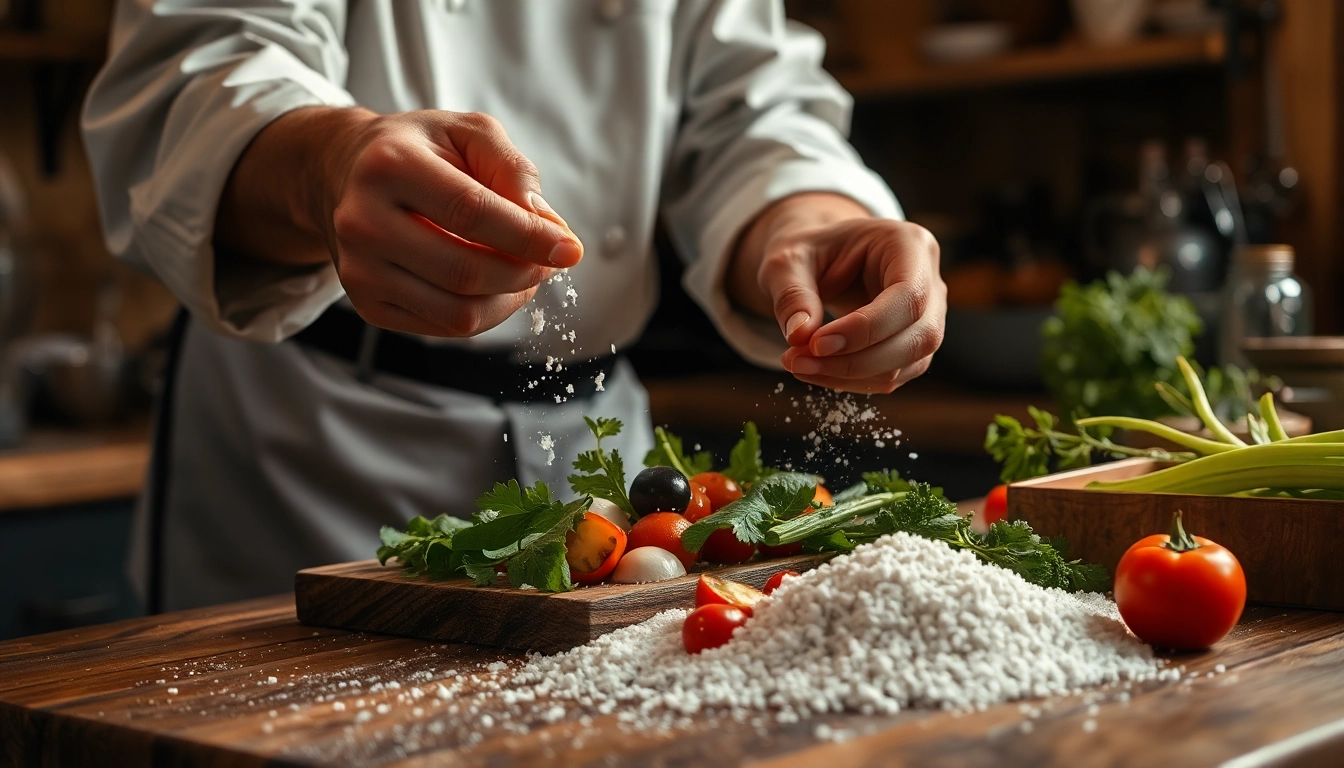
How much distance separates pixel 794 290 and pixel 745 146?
470 millimetres

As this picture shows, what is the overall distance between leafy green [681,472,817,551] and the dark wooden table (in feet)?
0.53

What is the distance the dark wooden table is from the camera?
65 cm

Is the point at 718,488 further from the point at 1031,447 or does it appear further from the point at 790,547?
the point at 1031,447

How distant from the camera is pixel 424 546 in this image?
1020 mm

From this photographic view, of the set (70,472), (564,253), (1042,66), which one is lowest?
(70,472)

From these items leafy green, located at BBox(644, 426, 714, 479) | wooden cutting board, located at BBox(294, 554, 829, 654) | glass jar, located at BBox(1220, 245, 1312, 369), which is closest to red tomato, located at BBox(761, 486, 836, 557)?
wooden cutting board, located at BBox(294, 554, 829, 654)

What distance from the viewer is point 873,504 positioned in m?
1.08

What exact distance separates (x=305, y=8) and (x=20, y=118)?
71.8 inches

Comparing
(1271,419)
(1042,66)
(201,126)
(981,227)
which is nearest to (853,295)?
(1271,419)

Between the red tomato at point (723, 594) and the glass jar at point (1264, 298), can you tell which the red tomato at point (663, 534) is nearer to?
the red tomato at point (723, 594)

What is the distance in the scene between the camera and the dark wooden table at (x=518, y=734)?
65cm

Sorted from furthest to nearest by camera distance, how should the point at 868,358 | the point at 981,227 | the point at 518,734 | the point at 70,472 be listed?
the point at 981,227 < the point at 70,472 < the point at 868,358 < the point at 518,734

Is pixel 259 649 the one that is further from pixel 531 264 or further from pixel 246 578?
pixel 246 578

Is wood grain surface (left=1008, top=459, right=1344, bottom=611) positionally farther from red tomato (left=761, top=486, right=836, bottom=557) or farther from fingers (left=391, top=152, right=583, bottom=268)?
fingers (left=391, top=152, right=583, bottom=268)
